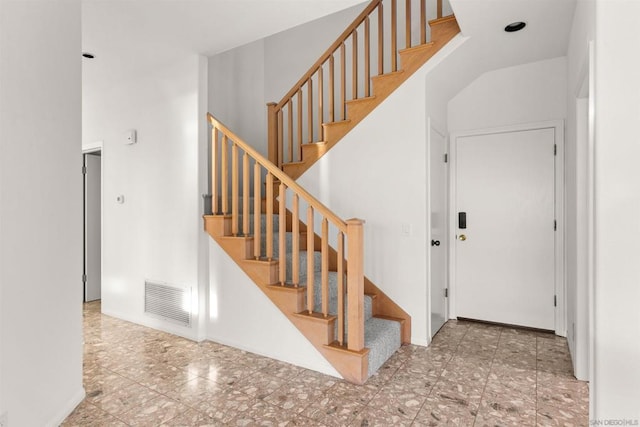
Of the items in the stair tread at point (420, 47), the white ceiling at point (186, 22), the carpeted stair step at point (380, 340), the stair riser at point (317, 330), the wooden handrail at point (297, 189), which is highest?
the white ceiling at point (186, 22)

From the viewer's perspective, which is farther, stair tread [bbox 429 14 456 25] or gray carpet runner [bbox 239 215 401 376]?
stair tread [bbox 429 14 456 25]

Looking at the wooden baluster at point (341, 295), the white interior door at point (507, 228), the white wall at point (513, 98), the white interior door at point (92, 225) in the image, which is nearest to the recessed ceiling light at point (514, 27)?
the white wall at point (513, 98)

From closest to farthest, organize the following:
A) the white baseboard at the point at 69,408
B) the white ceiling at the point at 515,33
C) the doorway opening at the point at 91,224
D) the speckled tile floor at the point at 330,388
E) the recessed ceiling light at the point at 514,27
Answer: the white baseboard at the point at 69,408 < the speckled tile floor at the point at 330,388 < the white ceiling at the point at 515,33 < the recessed ceiling light at the point at 514,27 < the doorway opening at the point at 91,224

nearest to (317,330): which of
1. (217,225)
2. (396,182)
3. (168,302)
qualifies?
(217,225)

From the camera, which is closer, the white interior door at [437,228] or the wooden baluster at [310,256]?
the wooden baluster at [310,256]

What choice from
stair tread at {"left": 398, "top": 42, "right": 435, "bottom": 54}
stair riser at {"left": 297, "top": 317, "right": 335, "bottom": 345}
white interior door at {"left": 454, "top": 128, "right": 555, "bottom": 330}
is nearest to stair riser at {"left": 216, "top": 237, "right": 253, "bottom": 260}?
stair riser at {"left": 297, "top": 317, "right": 335, "bottom": 345}

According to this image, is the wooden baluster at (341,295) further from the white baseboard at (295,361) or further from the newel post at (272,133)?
the newel post at (272,133)

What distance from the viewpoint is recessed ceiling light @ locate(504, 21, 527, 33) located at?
2623mm

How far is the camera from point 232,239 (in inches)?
123

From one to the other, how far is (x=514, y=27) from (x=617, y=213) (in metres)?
1.82

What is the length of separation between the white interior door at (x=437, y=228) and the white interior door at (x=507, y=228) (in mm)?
210

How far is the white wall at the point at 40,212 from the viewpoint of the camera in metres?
1.62

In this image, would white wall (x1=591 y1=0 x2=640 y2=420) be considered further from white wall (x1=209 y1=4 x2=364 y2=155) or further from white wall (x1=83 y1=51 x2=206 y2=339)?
white wall (x1=209 y1=4 x2=364 y2=155)

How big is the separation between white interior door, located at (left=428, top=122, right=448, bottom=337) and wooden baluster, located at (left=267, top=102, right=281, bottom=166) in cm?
165
